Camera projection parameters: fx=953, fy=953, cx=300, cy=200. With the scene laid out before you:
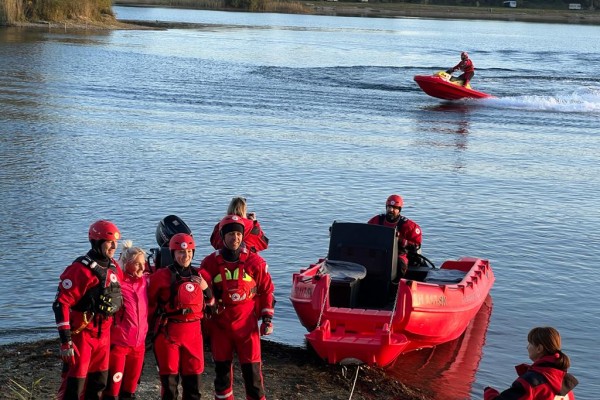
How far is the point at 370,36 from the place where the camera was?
59.8 m

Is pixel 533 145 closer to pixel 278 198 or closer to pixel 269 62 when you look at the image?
pixel 278 198

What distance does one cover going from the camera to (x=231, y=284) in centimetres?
734

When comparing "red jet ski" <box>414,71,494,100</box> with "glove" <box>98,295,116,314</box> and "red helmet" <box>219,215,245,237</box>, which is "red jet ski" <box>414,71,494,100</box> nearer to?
"red helmet" <box>219,215,245,237</box>

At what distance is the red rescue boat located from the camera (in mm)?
9086

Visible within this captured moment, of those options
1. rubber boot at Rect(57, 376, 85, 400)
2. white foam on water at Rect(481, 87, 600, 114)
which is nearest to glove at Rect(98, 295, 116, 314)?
rubber boot at Rect(57, 376, 85, 400)

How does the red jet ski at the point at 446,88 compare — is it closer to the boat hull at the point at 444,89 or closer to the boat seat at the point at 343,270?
the boat hull at the point at 444,89

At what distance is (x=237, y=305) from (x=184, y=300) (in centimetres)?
54

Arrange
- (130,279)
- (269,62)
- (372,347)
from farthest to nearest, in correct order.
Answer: (269,62)
(372,347)
(130,279)

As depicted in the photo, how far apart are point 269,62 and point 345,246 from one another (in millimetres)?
30253

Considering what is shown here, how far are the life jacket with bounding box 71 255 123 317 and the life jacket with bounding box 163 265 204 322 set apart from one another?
0.45 meters

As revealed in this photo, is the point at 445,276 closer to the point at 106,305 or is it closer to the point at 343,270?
the point at 343,270

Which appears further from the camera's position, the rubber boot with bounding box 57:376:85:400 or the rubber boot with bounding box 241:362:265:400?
the rubber boot with bounding box 241:362:265:400

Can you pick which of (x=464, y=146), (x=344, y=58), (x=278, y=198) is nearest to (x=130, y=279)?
(x=278, y=198)

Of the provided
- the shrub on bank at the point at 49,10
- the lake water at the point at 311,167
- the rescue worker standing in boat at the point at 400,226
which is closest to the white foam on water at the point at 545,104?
the lake water at the point at 311,167
